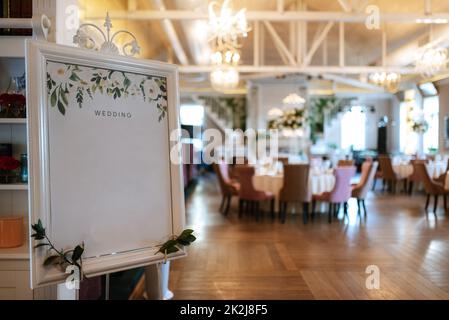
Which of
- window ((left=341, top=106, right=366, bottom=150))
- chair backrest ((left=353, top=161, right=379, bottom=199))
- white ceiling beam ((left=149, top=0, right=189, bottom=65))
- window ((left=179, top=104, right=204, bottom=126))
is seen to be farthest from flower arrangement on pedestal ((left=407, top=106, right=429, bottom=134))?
window ((left=341, top=106, right=366, bottom=150))

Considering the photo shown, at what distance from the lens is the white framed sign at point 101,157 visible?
1.65m

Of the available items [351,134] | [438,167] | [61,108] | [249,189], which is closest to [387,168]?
[249,189]

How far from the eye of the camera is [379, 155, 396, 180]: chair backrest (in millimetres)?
10195

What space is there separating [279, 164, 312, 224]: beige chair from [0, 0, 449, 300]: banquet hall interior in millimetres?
20

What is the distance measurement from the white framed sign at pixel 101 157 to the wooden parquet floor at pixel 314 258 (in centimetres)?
168

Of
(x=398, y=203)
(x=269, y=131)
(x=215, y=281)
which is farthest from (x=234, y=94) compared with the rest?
(x=215, y=281)

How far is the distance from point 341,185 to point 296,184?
0.78 meters

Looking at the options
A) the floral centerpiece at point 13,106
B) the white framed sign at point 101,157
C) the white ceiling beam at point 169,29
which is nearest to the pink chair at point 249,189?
the white ceiling beam at point 169,29

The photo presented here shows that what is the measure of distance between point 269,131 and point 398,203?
6.47 metres

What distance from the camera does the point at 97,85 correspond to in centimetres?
183

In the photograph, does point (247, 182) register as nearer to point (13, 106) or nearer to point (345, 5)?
point (345, 5)

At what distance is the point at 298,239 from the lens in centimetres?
543

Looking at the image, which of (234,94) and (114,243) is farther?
(234,94)
